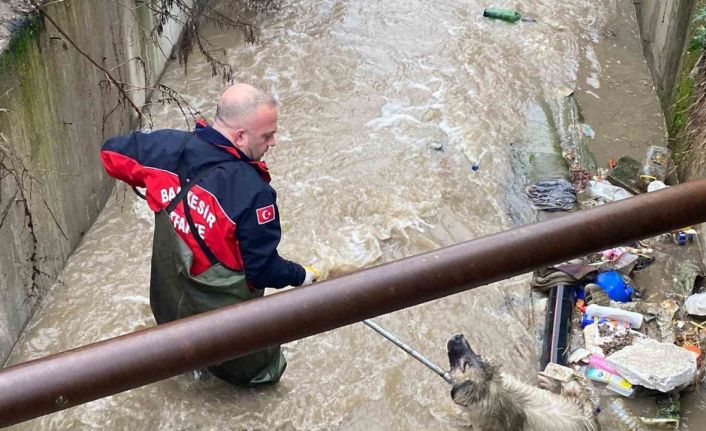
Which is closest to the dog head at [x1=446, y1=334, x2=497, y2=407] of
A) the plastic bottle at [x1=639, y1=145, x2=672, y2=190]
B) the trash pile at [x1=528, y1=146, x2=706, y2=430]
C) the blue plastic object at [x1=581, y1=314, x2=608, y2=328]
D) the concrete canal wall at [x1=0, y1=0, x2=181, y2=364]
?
the trash pile at [x1=528, y1=146, x2=706, y2=430]

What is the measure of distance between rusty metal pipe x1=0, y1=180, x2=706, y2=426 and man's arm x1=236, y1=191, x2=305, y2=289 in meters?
2.03

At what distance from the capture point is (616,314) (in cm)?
508

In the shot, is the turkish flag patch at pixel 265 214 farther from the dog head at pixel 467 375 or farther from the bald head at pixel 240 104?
the dog head at pixel 467 375

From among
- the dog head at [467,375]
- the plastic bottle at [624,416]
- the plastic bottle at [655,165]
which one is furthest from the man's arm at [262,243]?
the plastic bottle at [655,165]

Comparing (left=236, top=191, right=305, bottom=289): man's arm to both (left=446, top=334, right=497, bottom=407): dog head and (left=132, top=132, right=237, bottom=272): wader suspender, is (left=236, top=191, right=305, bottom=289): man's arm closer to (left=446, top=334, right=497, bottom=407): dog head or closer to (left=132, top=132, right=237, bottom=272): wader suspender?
(left=132, top=132, right=237, bottom=272): wader suspender

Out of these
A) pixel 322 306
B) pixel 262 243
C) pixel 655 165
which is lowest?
pixel 655 165

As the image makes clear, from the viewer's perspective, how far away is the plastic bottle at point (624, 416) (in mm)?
4434

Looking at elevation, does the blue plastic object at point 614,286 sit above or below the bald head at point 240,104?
below

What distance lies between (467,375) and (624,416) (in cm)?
145

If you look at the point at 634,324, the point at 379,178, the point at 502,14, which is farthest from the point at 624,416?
the point at 502,14

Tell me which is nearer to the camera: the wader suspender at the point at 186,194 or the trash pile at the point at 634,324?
the wader suspender at the point at 186,194

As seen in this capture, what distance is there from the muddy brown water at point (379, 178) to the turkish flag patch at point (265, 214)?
147 centimetres

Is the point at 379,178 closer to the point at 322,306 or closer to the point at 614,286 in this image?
the point at 614,286

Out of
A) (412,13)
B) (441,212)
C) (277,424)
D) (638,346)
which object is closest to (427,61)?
(412,13)
